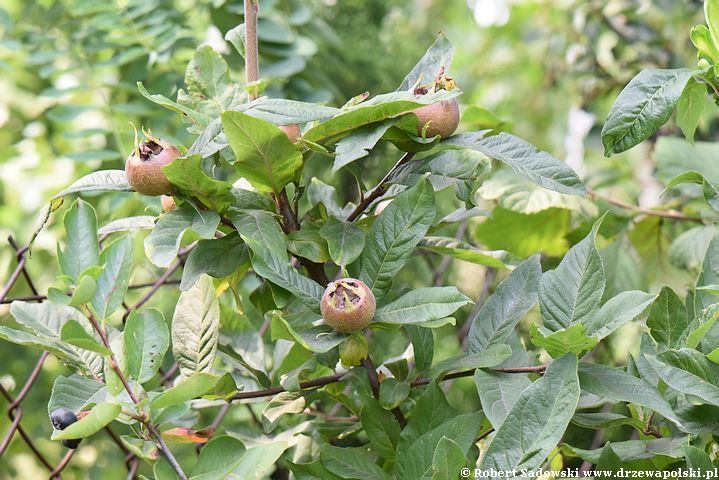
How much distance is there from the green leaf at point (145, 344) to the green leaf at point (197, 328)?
57mm

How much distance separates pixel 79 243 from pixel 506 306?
0.30m

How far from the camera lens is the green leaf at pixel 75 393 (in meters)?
0.52

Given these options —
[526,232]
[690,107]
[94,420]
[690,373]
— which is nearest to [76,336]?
[94,420]

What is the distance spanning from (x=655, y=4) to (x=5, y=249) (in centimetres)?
132

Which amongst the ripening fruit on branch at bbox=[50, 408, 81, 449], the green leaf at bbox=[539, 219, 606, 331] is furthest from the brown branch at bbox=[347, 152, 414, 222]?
the ripening fruit on branch at bbox=[50, 408, 81, 449]

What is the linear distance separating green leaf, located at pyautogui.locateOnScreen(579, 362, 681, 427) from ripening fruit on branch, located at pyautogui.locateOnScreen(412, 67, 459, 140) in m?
0.19

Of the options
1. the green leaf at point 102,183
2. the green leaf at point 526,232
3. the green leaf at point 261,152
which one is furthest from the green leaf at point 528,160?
the green leaf at point 526,232

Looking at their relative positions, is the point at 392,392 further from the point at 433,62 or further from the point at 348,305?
the point at 433,62

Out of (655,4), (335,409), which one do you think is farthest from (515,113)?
(335,409)

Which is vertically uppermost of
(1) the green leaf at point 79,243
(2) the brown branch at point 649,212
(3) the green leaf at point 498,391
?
(1) the green leaf at point 79,243

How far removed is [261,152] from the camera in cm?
52

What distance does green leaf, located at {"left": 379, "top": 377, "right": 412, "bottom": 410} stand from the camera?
572 millimetres

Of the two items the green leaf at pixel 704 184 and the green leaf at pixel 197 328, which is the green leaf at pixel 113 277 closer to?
the green leaf at pixel 197 328

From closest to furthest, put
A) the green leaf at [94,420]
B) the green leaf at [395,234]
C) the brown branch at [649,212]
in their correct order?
the green leaf at [94,420]
the green leaf at [395,234]
the brown branch at [649,212]
